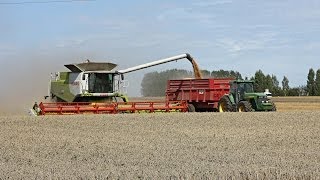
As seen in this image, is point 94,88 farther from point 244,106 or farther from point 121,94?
point 244,106

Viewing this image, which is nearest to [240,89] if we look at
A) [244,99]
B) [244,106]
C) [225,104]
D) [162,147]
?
[244,99]

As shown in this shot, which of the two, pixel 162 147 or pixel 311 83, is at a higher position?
pixel 311 83

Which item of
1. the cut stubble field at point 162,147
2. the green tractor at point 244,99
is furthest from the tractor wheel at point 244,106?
the cut stubble field at point 162,147

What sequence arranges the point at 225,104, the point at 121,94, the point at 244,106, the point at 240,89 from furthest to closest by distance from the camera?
1. the point at 121,94
2. the point at 225,104
3. the point at 240,89
4. the point at 244,106

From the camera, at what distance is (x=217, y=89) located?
105 ft

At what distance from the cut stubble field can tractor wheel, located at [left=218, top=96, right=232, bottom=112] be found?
626 cm

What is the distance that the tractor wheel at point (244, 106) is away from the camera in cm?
2902

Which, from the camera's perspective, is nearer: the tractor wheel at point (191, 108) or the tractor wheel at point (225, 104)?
the tractor wheel at point (225, 104)

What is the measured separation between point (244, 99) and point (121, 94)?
6790mm

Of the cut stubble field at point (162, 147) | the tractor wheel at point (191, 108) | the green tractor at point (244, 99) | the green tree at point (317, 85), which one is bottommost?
the cut stubble field at point (162, 147)

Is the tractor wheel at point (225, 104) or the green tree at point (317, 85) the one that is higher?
the green tree at point (317, 85)

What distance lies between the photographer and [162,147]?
1393 cm

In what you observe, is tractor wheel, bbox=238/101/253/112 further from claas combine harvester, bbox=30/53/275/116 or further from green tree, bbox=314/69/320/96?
green tree, bbox=314/69/320/96

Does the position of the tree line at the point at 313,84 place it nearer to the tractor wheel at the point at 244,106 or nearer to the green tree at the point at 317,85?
the green tree at the point at 317,85
